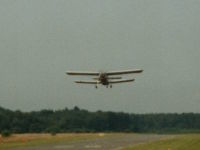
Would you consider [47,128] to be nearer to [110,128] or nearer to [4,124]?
[4,124]

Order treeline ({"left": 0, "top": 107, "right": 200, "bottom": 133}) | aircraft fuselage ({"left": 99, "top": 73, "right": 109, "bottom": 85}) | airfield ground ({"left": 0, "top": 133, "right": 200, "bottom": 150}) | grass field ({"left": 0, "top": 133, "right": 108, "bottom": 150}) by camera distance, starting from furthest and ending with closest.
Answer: treeline ({"left": 0, "top": 107, "right": 200, "bottom": 133}) → grass field ({"left": 0, "top": 133, "right": 108, "bottom": 150}) → airfield ground ({"left": 0, "top": 133, "right": 200, "bottom": 150}) → aircraft fuselage ({"left": 99, "top": 73, "right": 109, "bottom": 85})

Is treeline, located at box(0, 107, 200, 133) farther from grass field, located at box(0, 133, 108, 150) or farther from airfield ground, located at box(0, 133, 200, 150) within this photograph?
airfield ground, located at box(0, 133, 200, 150)

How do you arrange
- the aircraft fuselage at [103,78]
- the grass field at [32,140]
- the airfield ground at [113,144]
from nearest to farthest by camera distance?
the aircraft fuselage at [103,78]
the airfield ground at [113,144]
the grass field at [32,140]

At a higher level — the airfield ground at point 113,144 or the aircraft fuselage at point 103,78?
the aircraft fuselage at point 103,78

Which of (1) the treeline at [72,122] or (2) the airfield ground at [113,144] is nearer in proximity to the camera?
(2) the airfield ground at [113,144]

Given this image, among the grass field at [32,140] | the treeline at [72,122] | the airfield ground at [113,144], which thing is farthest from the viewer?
the treeline at [72,122]

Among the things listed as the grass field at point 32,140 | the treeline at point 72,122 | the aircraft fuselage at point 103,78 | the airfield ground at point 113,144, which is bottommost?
the airfield ground at point 113,144

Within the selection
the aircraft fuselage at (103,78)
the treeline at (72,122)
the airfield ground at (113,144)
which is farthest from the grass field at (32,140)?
the treeline at (72,122)

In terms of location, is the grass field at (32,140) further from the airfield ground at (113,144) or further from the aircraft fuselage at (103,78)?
the aircraft fuselage at (103,78)

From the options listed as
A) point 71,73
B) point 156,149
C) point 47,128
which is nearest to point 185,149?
point 156,149

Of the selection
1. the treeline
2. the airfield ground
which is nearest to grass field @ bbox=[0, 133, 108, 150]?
the airfield ground

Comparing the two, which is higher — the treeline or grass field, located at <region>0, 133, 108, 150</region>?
the treeline

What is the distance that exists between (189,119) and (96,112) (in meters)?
35.2

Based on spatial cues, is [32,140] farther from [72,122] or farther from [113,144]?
[72,122]
